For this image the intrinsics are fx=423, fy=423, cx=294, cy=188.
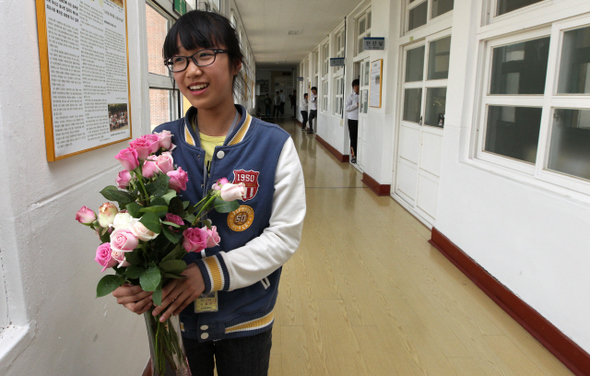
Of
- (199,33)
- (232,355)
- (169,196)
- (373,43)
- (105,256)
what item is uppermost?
(373,43)

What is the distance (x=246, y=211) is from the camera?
40.2 inches

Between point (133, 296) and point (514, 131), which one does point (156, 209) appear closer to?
point (133, 296)

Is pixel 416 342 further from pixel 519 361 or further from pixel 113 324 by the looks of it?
pixel 113 324

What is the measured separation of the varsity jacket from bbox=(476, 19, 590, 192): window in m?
1.77

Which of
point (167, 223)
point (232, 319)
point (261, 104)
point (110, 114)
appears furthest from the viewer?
point (261, 104)

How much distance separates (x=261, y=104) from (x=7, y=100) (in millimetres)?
24503

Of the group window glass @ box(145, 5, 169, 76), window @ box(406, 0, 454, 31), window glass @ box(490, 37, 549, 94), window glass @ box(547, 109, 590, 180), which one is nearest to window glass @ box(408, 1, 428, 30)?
window @ box(406, 0, 454, 31)

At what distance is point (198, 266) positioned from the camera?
93cm

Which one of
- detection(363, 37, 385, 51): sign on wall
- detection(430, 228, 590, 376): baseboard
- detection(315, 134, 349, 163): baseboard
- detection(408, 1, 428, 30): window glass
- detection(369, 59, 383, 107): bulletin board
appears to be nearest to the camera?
detection(430, 228, 590, 376): baseboard

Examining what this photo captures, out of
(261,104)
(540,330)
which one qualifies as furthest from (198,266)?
(261,104)

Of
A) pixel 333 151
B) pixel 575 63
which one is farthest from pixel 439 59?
pixel 333 151

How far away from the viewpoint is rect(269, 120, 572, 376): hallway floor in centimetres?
210

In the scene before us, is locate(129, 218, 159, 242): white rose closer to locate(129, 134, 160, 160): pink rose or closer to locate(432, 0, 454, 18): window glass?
locate(129, 134, 160, 160): pink rose

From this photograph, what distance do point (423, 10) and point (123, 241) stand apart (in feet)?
14.9
